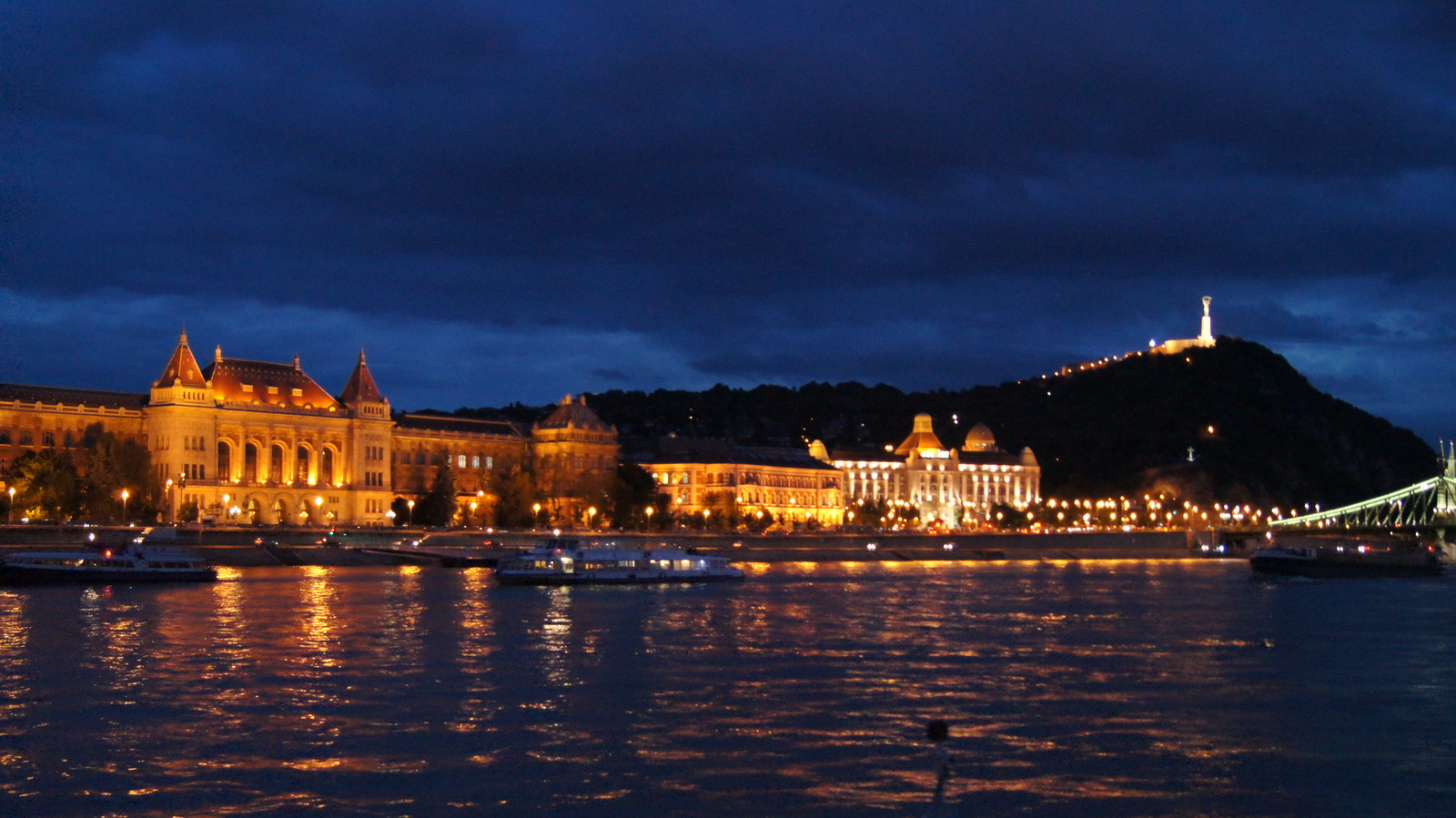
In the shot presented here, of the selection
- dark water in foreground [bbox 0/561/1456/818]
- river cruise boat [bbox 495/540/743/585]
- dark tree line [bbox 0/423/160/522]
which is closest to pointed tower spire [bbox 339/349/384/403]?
dark tree line [bbox 0/423/160/522]

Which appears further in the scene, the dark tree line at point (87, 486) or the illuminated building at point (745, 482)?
the illuminated building at point (745, 482)

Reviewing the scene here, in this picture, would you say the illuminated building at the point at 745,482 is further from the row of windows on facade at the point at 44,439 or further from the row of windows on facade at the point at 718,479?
the row of windows on facade at the point at 44,439

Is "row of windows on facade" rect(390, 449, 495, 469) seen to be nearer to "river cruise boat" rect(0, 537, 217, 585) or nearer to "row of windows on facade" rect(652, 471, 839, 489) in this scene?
"row of windows on facade" rect(652, 471, 839, 489)

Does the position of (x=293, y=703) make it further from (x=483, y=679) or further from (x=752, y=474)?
(x=752, y=474)

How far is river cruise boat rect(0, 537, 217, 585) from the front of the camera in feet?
259

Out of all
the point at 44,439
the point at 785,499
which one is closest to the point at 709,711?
the point at 44,439

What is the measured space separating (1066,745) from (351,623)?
101 ft

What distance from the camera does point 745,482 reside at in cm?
16975

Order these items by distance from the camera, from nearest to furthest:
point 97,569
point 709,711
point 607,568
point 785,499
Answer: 1. point 709,711
2. point 97,569
3. point 607,568
4. point 785,499

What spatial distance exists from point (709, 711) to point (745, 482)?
136528 mm

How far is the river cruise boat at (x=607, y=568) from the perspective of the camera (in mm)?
83938

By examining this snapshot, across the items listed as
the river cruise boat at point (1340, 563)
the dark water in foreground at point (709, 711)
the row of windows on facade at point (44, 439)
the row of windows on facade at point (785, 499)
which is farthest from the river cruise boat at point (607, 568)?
the row of windows on facade at point (785, 499)

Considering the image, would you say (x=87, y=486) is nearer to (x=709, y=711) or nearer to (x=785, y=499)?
(x=785, y=499)

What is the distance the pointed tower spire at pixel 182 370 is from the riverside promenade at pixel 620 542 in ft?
67.7
